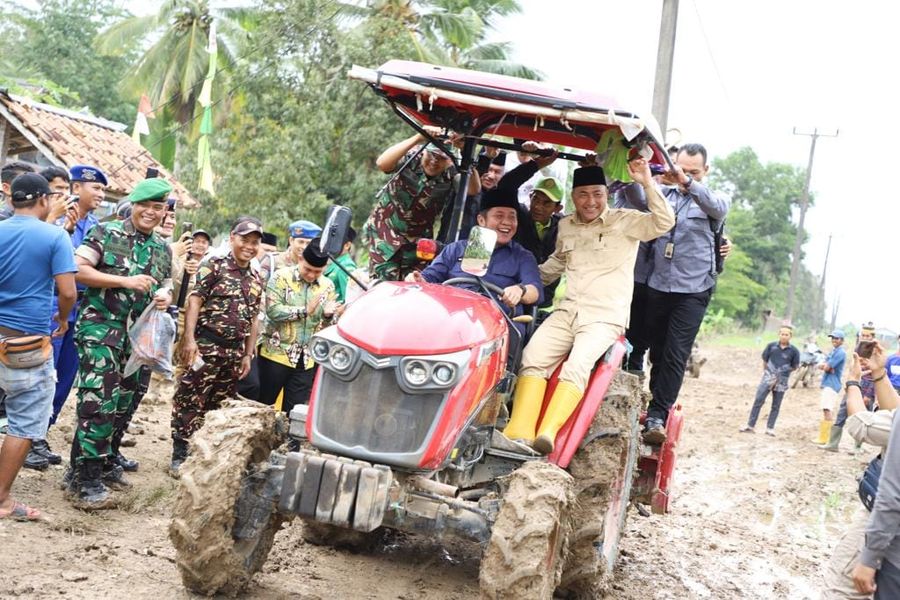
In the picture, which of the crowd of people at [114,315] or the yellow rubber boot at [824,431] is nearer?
the crowd of people at [114,315]

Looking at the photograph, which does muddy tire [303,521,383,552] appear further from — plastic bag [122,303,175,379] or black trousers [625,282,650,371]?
black trousers [625,282,650,371]

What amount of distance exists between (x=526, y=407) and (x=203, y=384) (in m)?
2.82

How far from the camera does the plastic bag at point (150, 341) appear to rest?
648 cm

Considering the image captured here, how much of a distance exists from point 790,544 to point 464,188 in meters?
4.92

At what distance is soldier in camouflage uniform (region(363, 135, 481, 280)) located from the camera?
730cm

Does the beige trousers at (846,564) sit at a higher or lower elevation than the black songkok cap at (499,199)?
lower

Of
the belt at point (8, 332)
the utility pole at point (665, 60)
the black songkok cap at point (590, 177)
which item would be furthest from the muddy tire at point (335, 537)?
the utility pole at point (665, 60)

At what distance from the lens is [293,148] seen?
2191cm

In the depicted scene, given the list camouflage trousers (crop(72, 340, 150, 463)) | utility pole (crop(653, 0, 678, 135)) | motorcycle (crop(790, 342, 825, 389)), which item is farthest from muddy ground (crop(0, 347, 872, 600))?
motorcycle (crop(790, 342, 825, 389))

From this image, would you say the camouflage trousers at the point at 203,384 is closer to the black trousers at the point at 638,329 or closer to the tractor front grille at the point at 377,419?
the tractor front grille at the point at 377,419

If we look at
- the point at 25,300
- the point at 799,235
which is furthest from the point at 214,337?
the point at 799,235

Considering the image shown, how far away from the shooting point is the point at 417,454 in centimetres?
449

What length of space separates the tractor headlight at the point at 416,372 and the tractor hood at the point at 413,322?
0.06 metres

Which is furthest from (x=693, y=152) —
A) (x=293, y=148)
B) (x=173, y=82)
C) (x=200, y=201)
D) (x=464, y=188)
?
(x=173, y=82)
